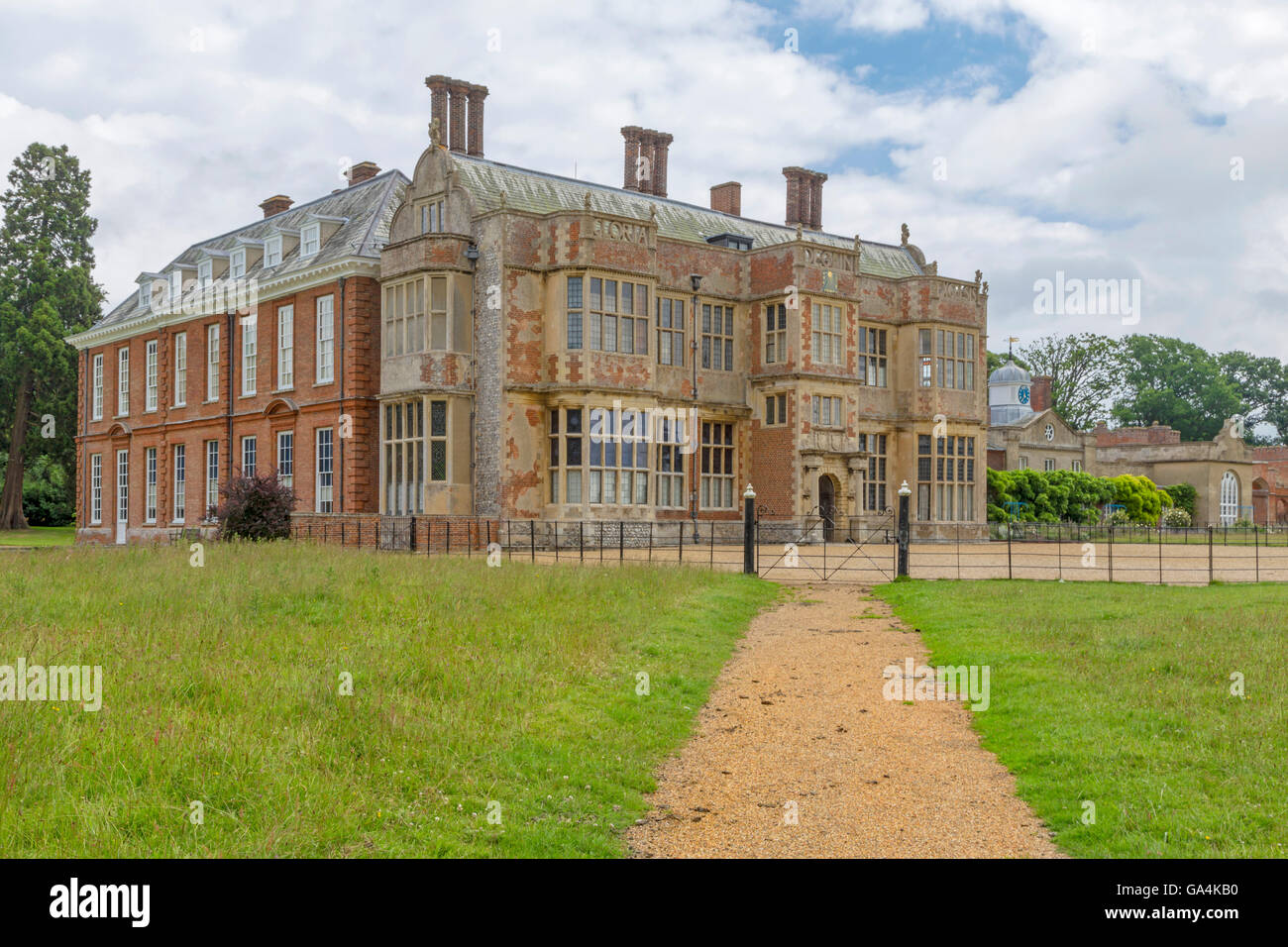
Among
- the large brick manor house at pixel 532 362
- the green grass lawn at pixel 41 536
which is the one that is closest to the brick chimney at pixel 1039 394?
the large brick manor house at pixel 532 362

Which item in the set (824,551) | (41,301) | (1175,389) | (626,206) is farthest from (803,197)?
(1175,389)

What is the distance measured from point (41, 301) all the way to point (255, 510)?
2909 cm

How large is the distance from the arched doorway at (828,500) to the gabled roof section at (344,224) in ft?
52.9

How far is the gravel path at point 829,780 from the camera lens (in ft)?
23.9

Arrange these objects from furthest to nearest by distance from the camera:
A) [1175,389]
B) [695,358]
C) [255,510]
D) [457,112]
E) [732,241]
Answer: [1175,389] → [732,241] → [457,112] → [695,358] → [255,510]

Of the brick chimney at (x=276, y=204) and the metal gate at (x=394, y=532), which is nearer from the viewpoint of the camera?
the metal gate at (x=394, y=532)

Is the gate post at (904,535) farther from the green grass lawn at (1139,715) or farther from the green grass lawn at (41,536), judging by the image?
the green grass lawn at (41,536)

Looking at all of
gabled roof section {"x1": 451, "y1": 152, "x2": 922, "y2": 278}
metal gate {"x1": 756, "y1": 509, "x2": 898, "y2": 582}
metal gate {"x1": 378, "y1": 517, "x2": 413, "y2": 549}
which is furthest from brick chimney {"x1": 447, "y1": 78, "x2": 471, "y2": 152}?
metal gate {"x1": 756, "y1": 509, "x2": 898, "y2": 582}

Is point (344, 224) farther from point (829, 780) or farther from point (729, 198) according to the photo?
point (829, 780)

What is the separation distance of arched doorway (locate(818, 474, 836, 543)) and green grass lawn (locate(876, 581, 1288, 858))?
19.3m

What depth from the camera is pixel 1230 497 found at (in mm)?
67375

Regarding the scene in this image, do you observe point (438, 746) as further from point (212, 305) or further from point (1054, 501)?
point (1054, 501)
